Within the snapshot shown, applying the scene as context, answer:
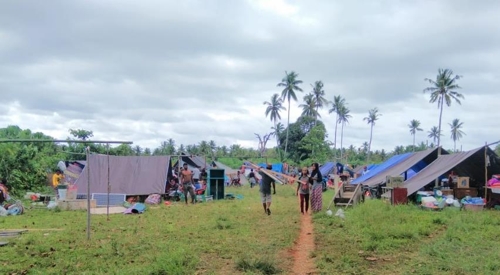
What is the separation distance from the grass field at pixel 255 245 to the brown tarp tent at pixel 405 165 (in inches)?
254

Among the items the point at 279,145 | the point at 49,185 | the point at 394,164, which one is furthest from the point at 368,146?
the point at 49,185

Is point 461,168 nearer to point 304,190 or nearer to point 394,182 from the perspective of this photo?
point 394,182

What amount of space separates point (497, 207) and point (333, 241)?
7.96 m

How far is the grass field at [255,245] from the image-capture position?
20.6 feet

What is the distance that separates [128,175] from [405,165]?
41.0 ft

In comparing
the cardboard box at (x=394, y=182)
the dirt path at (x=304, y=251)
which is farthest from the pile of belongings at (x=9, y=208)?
the cardboard box at (x=394, y=182)

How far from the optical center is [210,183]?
778 inches

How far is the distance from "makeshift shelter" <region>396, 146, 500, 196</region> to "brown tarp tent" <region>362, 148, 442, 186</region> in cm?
138

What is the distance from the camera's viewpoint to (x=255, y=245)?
7902 mm

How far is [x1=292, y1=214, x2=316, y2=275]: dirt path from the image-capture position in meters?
6.33

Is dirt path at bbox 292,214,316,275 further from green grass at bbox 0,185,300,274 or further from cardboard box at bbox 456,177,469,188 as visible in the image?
cardboard box at bbox 456,177,469,188

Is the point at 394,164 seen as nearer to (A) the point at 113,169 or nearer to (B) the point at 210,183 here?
(B) the point at 210,183

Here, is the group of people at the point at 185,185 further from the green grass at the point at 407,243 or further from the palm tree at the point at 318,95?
the palm tree at the point at 318,95

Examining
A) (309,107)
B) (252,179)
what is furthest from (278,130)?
(252,179)
